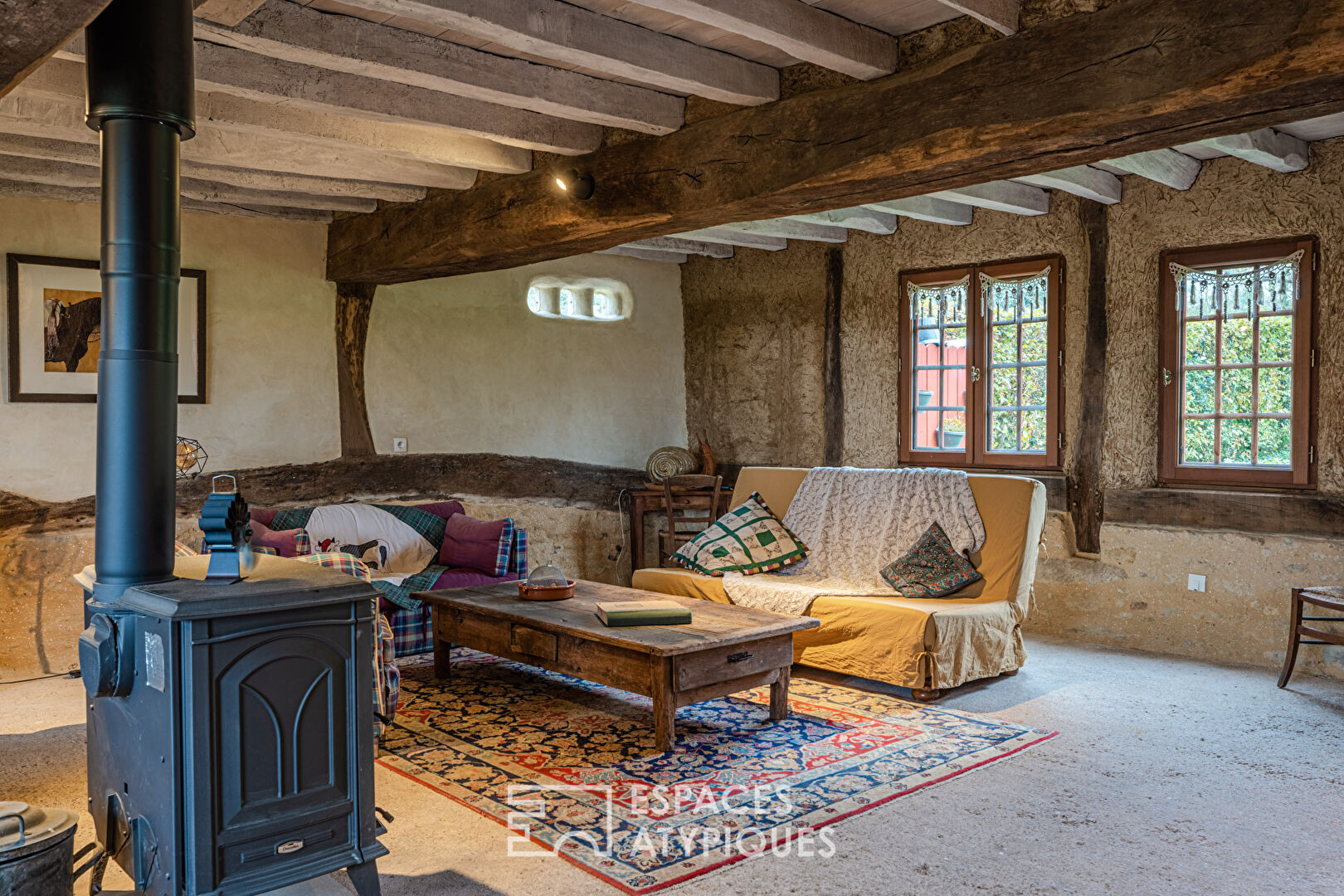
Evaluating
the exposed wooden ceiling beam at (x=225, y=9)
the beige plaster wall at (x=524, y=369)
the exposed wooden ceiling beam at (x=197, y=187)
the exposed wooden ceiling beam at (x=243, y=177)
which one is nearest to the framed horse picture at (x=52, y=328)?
the exposed wooden ceiling beam at (x=197, y=187)

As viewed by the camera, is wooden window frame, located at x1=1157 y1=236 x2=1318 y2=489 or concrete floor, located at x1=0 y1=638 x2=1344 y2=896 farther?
wooden window frame, located at x1=1157 y1=236 x2=1318 y2=489

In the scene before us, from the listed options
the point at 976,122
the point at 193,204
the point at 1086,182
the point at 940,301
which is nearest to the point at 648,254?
the point at 940,301

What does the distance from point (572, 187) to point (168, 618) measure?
2.49 meters

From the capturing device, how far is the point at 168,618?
2238 millimetres

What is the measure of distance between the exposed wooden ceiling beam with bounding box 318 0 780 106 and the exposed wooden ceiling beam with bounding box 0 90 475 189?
57.6 inches

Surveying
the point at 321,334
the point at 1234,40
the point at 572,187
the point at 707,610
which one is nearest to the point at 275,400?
the point at 321,334

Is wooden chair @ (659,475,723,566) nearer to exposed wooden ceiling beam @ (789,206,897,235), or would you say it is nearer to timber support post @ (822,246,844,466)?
timber support post @ (822,246,844,466)

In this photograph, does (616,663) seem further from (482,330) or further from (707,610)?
(482,330)

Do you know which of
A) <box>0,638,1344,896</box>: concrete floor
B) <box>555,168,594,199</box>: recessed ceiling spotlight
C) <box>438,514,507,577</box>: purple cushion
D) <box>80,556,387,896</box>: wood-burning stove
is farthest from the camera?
<box>438,514,507,577</box>: purple cushion

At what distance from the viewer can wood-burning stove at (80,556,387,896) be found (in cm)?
227

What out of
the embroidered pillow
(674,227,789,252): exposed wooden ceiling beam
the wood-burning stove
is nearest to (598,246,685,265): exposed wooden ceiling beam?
(674,227,789,252): exposed wooden ceiling beam

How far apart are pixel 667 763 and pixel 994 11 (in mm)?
2578

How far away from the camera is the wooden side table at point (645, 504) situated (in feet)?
22.6

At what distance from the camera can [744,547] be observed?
218 inches
